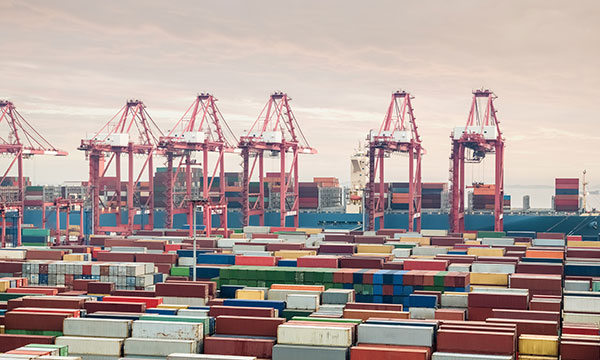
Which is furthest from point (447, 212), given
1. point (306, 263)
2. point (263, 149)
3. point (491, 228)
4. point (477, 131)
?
point (306, 263)

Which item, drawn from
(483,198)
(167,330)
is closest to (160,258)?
(167,330)

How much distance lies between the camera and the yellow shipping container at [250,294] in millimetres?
34406

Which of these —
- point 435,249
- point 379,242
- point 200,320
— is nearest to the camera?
point 200,320

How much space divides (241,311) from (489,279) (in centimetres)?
1445

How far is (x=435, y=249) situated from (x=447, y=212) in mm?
44848

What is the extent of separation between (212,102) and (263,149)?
916 centimetres

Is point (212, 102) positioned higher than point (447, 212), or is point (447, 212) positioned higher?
point (212, 102)

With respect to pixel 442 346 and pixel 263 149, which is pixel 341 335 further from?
pixel 263 149

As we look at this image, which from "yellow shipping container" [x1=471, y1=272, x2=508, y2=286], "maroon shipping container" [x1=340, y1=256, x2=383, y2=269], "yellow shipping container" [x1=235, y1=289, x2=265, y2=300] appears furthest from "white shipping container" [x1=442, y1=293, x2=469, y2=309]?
"maroon shipping container" [x1=340, y1=256, x2=383, y2=269]

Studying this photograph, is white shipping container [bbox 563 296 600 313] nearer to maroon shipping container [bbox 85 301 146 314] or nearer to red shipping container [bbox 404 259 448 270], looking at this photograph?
red shipping container [bbox 404 259 448 270]

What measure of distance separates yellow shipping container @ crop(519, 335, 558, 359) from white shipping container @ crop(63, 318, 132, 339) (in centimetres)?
1289

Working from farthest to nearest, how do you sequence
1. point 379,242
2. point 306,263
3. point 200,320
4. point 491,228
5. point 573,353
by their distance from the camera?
point 491,228, point 379,242, point 306,263, point 200,320, point 573,353

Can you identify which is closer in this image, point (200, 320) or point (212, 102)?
point (200, 320)

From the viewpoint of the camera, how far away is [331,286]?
1515 inches
